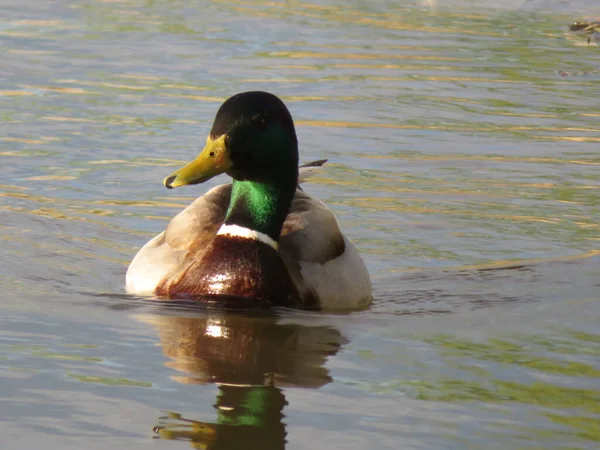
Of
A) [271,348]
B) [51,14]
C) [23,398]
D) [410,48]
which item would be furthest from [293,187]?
[51,14]

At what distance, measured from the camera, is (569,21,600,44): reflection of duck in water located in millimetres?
15375

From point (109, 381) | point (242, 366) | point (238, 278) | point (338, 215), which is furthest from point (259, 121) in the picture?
point (338, 215)

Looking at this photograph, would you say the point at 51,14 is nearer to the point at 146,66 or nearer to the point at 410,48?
the point at 146,66

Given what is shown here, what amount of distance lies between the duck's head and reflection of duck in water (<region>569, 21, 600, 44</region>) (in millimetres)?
8878

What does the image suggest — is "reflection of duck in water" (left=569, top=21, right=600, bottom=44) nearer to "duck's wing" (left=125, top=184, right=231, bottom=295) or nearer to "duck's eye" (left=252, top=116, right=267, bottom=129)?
"duck's wing" (left=125, top=184, right=231, bottom=295)

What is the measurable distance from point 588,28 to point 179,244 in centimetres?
929

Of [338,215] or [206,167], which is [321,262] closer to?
[206,167]

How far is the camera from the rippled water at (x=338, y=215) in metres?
5.11

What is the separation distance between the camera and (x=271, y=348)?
6145mm

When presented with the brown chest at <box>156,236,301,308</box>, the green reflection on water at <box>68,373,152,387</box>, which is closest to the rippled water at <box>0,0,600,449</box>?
the green reflection on water at <box>68,373,152,387</box>

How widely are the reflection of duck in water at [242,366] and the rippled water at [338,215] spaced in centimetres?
2

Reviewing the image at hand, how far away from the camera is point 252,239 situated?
23.3 ft

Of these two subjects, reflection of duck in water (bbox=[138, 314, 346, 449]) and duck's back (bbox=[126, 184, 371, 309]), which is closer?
reflection of duck in water (bbox=[138, 314, 346, 449])

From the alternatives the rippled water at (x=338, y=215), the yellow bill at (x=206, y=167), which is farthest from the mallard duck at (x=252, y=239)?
the rippled water at (x=338, y=215)
